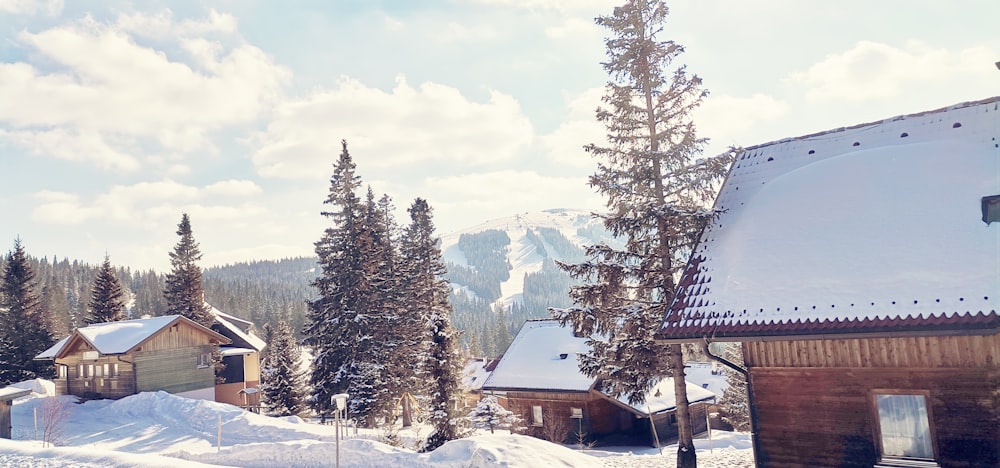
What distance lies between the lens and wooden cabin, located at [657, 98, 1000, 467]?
10.1 m

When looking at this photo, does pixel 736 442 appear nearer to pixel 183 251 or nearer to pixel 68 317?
pixel 183 251

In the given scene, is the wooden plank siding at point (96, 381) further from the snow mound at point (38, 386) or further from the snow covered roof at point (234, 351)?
the snow covered roof at point (234, 351)

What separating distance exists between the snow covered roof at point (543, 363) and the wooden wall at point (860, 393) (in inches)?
614

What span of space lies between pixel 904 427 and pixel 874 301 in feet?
7.81

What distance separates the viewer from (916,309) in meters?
10.1

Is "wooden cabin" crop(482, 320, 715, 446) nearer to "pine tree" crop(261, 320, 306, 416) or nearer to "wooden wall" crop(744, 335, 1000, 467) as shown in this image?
"wooden wall" crop(744, 335, 1000, 467)

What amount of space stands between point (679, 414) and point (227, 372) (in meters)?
42.3

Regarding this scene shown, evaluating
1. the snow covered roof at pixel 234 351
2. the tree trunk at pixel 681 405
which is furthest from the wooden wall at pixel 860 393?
the snow covered roof at pixel 234 351

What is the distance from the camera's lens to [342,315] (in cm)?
3212

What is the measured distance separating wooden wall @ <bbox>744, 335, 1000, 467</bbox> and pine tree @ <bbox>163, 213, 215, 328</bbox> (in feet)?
152

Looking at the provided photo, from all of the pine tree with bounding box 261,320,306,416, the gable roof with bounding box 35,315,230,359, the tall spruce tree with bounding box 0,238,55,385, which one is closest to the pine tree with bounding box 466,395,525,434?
the gable roof with bounding box 35,315,230,359

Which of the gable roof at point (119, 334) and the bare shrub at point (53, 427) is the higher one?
the gable roof at point (119, 334)

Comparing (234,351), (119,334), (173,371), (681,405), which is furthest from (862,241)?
(234,351)

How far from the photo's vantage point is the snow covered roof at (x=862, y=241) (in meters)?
10.3
